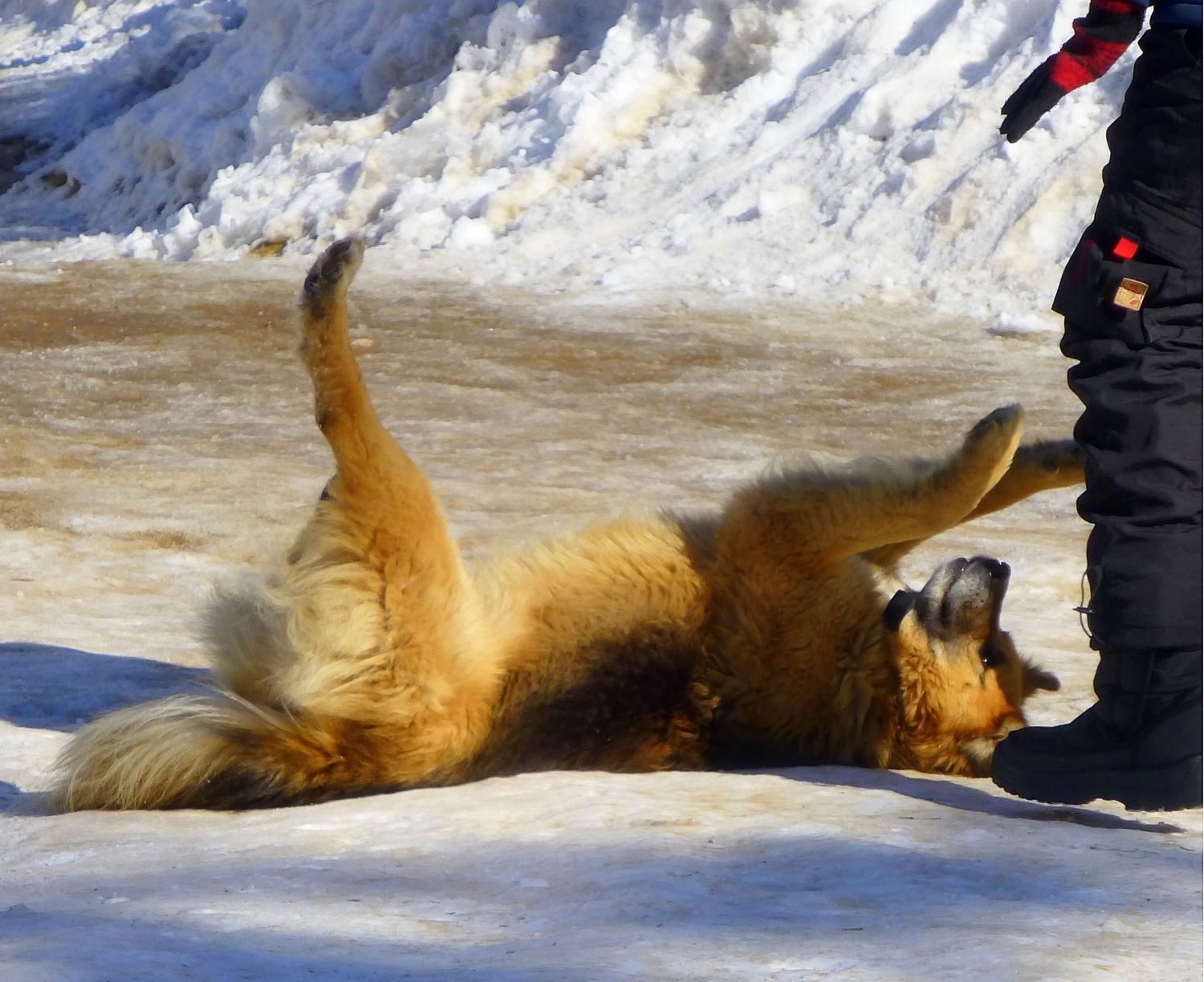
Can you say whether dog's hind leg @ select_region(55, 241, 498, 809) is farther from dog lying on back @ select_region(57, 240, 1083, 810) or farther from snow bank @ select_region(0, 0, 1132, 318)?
snow bank @ select_region(0, 0, 1132, 318)

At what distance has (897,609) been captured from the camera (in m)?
3.95

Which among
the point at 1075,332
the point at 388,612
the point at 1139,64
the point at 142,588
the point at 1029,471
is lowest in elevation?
the point at 142,588

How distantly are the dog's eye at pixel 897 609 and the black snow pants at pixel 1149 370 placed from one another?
838 millimetres

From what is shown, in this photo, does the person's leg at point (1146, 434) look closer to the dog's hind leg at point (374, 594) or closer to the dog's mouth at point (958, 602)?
the dog's mouth at point (958, 602)

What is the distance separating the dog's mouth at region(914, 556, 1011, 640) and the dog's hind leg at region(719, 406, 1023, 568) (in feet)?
0.47

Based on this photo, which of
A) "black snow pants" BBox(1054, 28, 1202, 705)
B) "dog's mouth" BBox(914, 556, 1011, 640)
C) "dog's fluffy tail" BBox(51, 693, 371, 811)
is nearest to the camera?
"black snow pants" BBox(1054, 28, 1202, 705)

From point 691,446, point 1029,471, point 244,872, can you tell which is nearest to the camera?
point 244,872

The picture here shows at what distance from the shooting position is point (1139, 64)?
3037 mm

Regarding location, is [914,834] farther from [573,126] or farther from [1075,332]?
[573,126]

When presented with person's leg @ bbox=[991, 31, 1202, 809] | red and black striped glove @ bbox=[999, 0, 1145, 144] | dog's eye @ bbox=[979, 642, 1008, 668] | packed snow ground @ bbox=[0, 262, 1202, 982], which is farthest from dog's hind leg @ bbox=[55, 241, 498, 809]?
red and black striped glove @ bbox=[999, 0, 1145, 144]

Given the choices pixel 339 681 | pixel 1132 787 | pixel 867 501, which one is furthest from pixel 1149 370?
pixel 339 681

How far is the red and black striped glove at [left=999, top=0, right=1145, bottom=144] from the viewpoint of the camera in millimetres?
3229

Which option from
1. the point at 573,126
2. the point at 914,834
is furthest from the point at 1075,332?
the point at 573,126

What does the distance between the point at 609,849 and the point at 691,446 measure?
4.59 m
